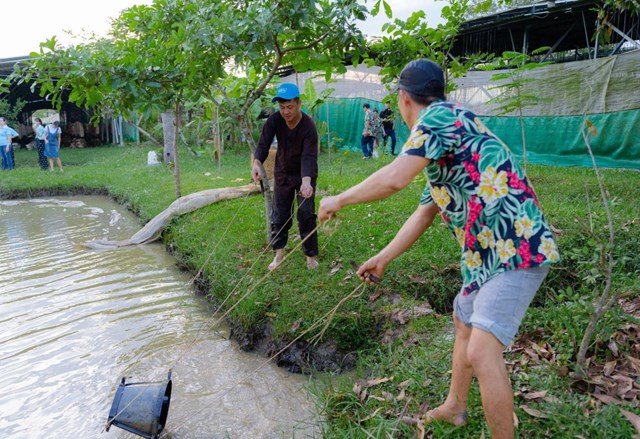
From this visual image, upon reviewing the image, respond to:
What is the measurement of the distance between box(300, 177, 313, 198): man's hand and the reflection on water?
152cm

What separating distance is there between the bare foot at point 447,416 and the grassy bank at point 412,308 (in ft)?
0.16

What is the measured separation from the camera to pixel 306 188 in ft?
16.3

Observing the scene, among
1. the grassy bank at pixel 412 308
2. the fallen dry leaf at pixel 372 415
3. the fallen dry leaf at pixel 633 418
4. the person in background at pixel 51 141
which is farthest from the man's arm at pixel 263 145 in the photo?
the person in background at pixel 51 141

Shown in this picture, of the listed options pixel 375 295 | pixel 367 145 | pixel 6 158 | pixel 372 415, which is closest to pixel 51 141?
pixel 6 158

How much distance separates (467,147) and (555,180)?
7144 mm

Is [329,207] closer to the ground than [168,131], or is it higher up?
closer to the ground

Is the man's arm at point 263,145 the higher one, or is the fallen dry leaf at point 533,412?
the man's arm at point 263,145

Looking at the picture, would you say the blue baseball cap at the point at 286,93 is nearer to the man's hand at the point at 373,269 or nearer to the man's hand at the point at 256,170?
the man's hand at the point at 256,170

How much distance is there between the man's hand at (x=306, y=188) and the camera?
4926 mm

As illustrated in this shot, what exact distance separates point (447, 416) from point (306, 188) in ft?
8.83

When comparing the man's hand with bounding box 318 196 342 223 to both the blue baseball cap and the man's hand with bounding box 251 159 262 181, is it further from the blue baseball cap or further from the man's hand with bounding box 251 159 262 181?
the man's hand with bounding box 251 159 262 181

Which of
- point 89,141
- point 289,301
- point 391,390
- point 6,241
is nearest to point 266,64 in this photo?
point 289,301

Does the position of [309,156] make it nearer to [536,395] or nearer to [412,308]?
[412,308]

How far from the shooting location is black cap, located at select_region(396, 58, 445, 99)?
231 cm
